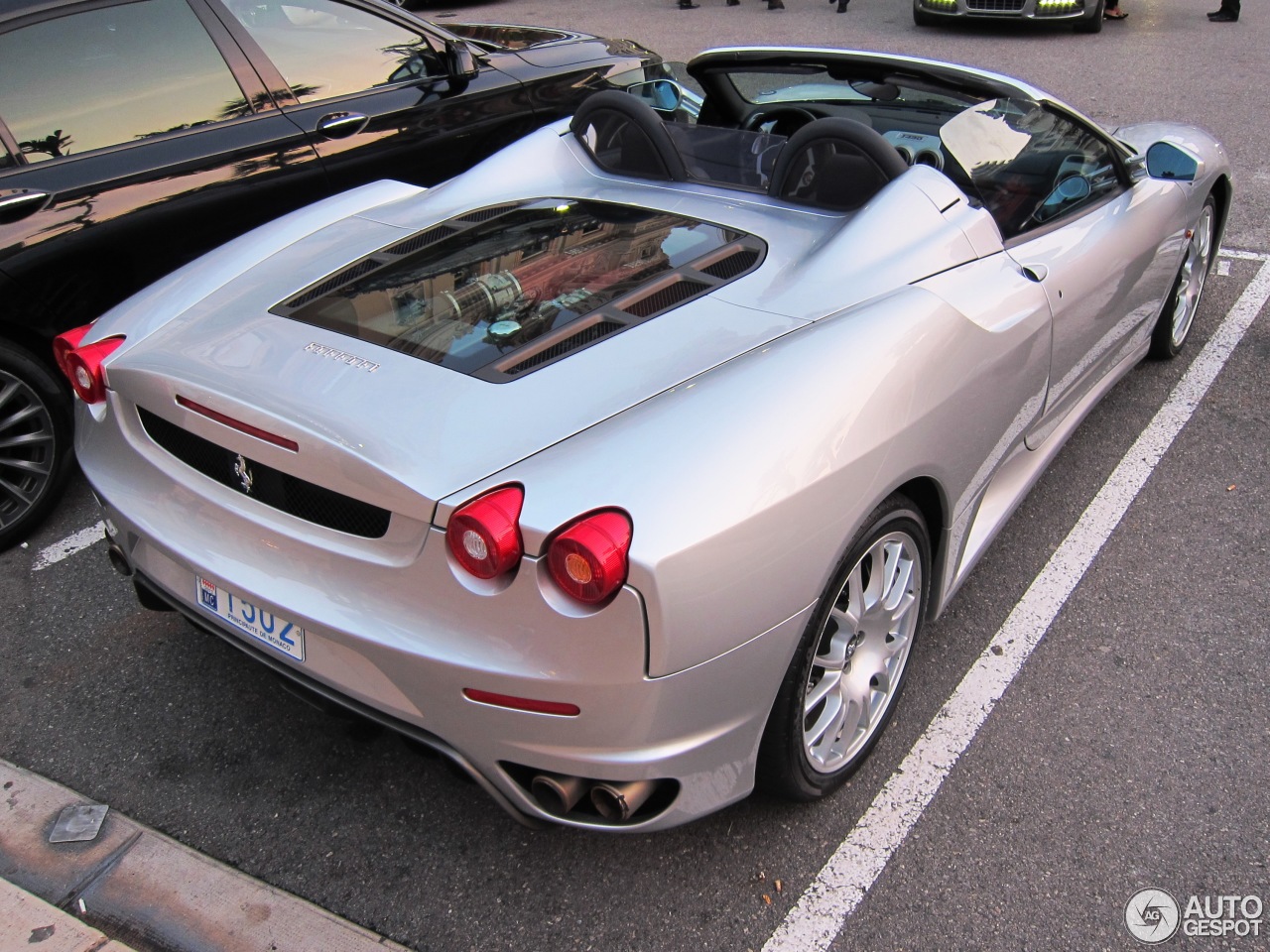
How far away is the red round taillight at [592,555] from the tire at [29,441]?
2503mm

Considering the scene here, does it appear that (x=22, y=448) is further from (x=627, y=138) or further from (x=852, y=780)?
(x=852, y=780)

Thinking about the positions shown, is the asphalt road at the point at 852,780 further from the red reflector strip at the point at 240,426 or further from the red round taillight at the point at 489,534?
the red reflector strip at the point at 240,426

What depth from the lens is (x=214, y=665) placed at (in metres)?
2.92

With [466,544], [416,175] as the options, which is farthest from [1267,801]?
[416,175]

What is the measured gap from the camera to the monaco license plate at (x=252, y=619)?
204 centimetres

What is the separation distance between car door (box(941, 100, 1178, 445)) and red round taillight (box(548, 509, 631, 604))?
64.6 inches

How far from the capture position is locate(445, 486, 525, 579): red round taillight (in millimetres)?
1761

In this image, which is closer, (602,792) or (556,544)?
(556,544)

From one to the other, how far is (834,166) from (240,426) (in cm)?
172

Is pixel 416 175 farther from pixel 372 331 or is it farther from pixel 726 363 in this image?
pixel 726 363

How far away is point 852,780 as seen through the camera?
2.52 meters

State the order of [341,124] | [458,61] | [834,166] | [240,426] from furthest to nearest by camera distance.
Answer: [458,61]
[341,124]
[834,166]
[240,426]

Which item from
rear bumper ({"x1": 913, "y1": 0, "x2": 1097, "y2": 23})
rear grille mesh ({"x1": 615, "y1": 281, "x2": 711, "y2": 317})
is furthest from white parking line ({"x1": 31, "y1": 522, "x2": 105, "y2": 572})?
rear bumper ({"x1": 913, "y1": 0, "x2": 1097, "y2": 23})

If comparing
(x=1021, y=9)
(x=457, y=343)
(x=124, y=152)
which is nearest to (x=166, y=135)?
(x=124, y=152)
